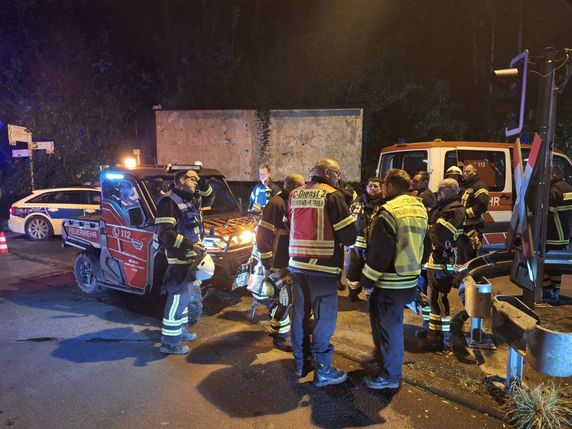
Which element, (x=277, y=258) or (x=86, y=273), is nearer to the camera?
(x=277, y=258)

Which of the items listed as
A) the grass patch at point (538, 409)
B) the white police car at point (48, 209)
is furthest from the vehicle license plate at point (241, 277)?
the white police car at point (48, 209)

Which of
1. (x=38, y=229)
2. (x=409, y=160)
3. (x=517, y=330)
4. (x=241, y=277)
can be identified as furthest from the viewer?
(x=38, y=229)

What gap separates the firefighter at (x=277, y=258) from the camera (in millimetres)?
4285

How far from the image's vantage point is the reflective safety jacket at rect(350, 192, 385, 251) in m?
5.63

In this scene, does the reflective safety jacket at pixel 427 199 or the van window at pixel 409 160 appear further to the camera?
the van window at pixel 409 160

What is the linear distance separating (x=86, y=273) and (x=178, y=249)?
2.99 metres

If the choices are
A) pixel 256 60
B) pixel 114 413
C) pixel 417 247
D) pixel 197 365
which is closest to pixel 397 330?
pixel 417 247

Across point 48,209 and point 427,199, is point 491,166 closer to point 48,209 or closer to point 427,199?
point 427,199

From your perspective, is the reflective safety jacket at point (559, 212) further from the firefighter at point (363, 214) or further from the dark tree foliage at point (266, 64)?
the dark tree foliage at point (266, 64)

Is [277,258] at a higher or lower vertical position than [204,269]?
higher

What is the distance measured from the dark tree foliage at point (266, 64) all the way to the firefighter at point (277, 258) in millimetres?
11241

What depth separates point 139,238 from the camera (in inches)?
213

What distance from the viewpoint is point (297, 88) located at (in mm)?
16703

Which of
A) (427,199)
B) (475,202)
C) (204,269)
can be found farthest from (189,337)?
(475,202)
